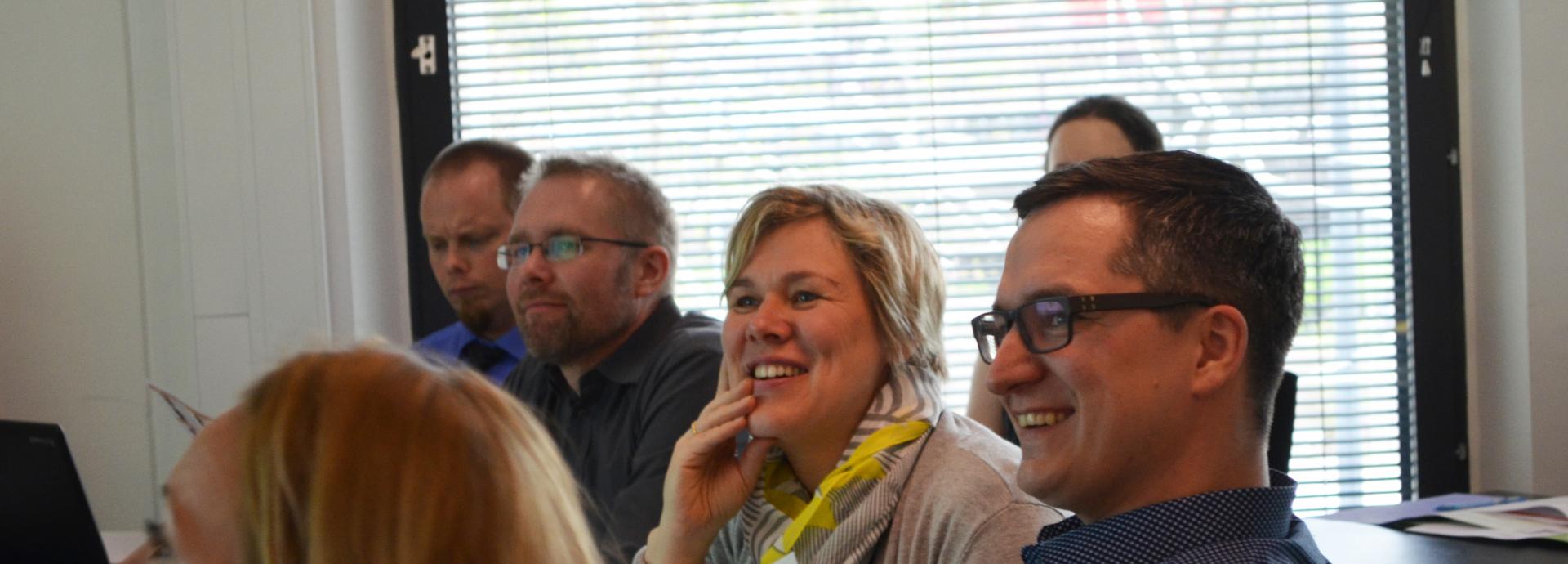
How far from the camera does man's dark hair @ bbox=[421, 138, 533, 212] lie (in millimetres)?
3119

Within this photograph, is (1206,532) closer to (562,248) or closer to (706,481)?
(706,481)

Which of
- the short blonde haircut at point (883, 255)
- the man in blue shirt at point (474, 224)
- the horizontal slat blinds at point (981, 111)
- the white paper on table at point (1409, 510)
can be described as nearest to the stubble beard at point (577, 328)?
the man in blue shirt at point (474, 224)

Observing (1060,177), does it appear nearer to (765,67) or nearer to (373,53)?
(765,67)

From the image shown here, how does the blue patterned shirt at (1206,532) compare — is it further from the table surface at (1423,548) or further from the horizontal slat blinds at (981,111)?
the horizontal slat blinds at (981,111)

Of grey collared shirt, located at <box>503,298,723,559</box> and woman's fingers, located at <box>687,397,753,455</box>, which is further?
grey collared shirt, located at <box>503,298,723,559</box>

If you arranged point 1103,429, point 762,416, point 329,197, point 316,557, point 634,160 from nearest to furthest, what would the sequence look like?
point 316,557 < point 1103,429 < point 762,416 < point 329,197 < point 634,160

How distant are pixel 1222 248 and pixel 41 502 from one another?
1627 millimetres

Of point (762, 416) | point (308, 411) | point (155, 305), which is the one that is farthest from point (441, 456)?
point (155, 305)

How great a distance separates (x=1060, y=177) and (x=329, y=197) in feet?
8.18

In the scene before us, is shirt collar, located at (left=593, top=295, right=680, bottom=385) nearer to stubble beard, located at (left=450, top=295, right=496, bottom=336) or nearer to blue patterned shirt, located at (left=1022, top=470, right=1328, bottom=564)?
stubble beard, located at (left=450, top=295, right=496, bottom=336)

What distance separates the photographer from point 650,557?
6.55 ft

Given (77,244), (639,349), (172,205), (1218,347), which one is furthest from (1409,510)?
(77,244)

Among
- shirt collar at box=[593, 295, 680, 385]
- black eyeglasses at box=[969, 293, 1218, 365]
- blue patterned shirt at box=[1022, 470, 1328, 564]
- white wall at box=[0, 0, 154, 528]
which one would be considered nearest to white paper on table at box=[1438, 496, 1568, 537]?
blue patterned shirt at box=[1022, 470, 1328, 564]

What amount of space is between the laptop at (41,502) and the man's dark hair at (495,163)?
1326mm
